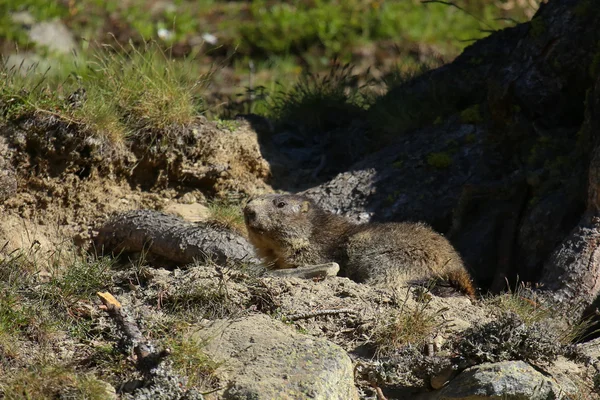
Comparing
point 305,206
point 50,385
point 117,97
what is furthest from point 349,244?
point 50,385

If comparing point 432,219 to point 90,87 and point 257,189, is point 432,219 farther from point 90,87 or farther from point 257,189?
point 90,87

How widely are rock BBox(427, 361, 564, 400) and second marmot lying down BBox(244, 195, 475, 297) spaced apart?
1.81 m

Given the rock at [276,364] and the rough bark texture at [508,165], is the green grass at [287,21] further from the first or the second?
the rock at [276,364]

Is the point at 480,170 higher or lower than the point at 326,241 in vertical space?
higher

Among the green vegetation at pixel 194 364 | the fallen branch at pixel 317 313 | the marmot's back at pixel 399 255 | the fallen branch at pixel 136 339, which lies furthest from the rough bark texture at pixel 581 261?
the fallen branch at pixel 136 339

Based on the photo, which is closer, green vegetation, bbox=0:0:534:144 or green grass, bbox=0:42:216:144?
green grass, bbox=0:42:216:144

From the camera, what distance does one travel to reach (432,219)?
28.0ft

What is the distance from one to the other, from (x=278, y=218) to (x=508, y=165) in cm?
242

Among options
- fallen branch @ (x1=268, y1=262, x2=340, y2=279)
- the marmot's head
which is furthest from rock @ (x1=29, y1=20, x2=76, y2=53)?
fallen branch @ (x1=268, y1=262, x2=340, y2=279)

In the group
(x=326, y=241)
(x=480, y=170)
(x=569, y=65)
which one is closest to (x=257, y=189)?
(x=326, y=241)

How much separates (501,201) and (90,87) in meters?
4.21

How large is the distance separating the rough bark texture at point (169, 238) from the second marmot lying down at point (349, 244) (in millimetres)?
263

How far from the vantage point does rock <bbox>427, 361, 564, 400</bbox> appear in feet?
16.6

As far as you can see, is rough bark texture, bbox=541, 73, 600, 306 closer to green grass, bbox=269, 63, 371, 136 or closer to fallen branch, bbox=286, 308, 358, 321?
fallen branch, bbox=286, 308, 358, 321
